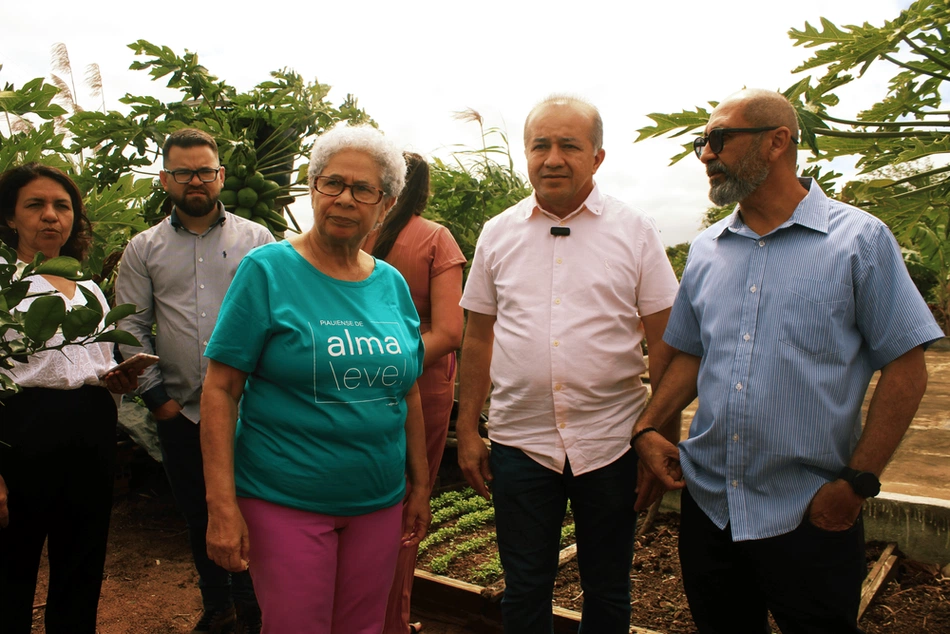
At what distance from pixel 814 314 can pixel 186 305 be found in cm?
246

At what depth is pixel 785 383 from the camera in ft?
6.67

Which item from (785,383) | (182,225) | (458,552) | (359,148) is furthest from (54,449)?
(785,383)

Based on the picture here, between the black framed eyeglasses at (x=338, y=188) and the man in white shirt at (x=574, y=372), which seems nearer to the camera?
the black framed eyeglasses at (x=338, y=188)

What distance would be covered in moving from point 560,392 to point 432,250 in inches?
33.1

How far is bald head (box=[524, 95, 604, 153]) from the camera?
2492mm

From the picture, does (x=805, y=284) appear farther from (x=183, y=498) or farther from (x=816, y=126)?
(x=183, y=498)

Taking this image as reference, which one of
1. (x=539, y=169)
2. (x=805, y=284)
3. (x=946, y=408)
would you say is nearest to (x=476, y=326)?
(x=539, y=169)

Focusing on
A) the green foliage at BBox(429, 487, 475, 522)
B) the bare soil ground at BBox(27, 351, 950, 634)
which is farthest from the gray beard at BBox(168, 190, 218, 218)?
the green foliage at BBox(429, 487, 475, 522)

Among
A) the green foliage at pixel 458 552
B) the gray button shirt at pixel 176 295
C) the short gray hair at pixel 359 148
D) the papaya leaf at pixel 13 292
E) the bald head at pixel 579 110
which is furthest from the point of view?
the green foliage at pixel 458 552

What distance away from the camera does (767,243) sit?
214cm

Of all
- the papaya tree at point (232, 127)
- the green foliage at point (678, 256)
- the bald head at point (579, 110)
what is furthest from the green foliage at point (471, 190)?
the green foliage at point (678, 256)

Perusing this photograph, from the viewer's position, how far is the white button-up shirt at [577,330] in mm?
2441

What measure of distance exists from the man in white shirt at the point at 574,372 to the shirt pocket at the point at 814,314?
1.62 feet

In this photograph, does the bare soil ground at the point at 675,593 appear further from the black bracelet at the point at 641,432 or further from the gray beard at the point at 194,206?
the gray beard at the point at 194,206
